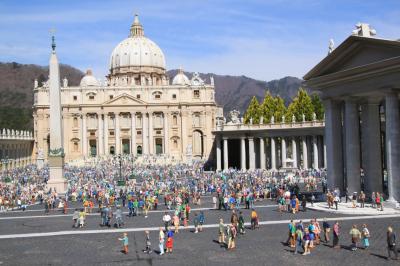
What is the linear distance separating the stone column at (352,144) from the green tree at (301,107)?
55.5 meters

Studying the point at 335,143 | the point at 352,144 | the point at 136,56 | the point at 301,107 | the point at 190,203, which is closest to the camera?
the point at 352,144

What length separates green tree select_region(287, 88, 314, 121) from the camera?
8744 cm

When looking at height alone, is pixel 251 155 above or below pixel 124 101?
below

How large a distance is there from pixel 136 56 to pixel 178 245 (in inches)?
4461

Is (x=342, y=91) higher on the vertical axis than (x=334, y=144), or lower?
higher

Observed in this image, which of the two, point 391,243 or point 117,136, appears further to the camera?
point 117,136

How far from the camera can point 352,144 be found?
31.7m

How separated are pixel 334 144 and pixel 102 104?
279 feet

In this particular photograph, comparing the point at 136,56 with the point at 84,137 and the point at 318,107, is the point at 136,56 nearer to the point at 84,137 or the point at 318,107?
the point at 84,137

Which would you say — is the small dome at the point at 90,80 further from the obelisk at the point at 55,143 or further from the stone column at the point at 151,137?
the obelisk at the point at 55,143

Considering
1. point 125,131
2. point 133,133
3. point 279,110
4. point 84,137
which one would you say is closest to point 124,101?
point 125,131

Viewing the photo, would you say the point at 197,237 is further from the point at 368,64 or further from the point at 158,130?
the point at 158,130

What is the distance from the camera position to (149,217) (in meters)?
31.4

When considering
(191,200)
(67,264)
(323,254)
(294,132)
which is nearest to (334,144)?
(191,200)
